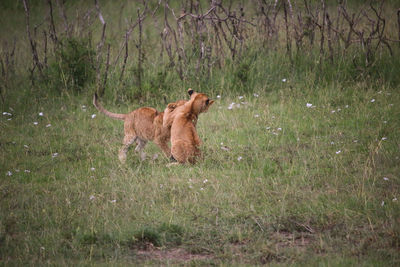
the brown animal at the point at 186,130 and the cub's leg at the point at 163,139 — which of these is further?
the cub's leg at the point at 163,139

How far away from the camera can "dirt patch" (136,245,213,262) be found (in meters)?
4.32

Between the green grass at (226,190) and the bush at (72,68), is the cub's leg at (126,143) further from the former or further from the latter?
the bush at (72,68)

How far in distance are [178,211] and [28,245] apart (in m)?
1.48

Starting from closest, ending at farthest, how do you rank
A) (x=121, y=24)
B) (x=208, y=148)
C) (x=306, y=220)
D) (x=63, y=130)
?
(x=306, y=220) → (x=208, y=148) → (x=63, y=130) → (x=121, y=24)

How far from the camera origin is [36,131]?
824cm

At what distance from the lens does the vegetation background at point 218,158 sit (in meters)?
4.48

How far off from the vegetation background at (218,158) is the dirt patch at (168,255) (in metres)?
0.02

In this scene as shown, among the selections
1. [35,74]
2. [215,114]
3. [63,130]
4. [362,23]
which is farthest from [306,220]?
[362,23]

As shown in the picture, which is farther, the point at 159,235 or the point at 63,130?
the point at 63,130

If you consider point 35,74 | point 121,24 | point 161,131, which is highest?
point 121,24

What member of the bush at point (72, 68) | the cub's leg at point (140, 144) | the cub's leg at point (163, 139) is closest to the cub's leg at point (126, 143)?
the cub's leg at point (140, 144)

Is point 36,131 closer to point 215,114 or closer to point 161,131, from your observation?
point 161,131

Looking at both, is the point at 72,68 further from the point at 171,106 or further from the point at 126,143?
the point at 171,106

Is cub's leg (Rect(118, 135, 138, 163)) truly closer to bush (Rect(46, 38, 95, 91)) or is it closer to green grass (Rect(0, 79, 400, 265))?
green grass (Rect(0, 79, 400, 265))
